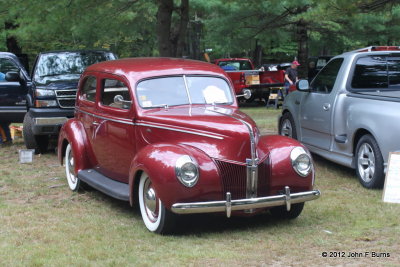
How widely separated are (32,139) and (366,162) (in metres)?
6.72

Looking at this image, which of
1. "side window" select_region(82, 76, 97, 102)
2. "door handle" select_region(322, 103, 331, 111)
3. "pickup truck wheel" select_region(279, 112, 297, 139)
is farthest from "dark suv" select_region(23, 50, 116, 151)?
"door handle" select_region(322, 103, 331, 111)

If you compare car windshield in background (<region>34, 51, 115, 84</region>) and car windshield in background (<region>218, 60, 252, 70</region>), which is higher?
car windshield in background (<region>34, 51, 115, 84</region>)

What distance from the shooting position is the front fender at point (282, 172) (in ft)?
19.1

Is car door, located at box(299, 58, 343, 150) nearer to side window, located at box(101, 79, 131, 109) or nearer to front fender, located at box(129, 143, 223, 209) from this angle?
side window, located at box(101, 79, 131, 109)

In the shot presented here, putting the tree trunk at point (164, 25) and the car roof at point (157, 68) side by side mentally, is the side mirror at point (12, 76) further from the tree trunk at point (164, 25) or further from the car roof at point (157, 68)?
the car roof at point (157, 68)

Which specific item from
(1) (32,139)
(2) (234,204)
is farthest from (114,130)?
(1) (32,139)

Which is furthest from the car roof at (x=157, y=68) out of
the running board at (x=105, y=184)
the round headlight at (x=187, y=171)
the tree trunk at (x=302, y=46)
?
the tree trunk at (x=302, y=46)

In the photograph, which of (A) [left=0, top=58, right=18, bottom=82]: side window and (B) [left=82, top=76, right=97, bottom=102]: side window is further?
(A) [left=0, top=58, right=18, bottom=82]: side window

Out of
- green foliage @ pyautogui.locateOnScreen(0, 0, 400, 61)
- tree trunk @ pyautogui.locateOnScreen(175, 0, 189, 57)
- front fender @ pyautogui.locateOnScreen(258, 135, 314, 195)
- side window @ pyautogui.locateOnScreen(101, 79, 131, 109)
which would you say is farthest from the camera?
tree trunk @ pyautogui.locateOnScreen(175, 0, 189, 57)

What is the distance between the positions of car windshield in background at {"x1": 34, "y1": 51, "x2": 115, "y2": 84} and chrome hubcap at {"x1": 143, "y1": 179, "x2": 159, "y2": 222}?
19.3 ft

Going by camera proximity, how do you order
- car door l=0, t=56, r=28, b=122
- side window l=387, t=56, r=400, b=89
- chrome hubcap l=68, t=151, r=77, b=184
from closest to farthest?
chrome hubcap l=68, t=151, r=77, b=184
side window l=387, t=56, r=400, b=89
car door l=0, t=56, r=28, b=122

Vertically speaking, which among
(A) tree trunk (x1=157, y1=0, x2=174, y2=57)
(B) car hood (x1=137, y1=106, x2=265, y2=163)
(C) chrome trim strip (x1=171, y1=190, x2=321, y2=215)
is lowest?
(C) chrome trim strip (x1=171, y1=190, x2=321, y2=215)

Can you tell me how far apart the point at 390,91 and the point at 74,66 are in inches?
250

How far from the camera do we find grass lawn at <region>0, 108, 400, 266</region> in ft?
16.6
